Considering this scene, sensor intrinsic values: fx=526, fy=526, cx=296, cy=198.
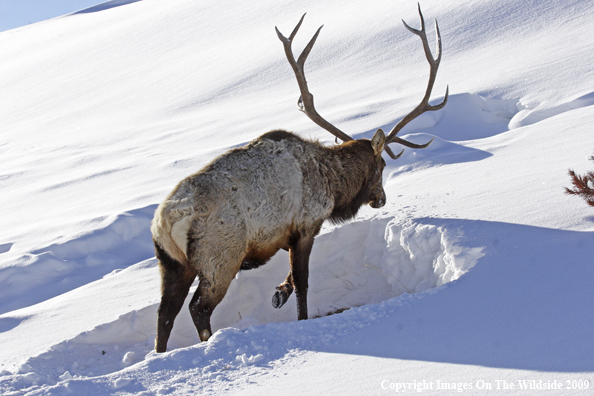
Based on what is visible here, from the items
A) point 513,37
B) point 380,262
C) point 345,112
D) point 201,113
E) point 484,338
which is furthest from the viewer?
point 201,113

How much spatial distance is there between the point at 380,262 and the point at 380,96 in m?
6.73

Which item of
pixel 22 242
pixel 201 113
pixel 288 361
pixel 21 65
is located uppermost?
pixel 21 65

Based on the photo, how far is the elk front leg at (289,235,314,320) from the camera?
441cm

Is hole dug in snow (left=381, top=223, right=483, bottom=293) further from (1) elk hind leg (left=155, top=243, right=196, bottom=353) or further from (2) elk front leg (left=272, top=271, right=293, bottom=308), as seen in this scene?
(1) elk hind leg (left=155, top=243, right=196, bottom=353)

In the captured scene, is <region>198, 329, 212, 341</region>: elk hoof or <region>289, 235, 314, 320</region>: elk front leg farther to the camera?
<region>289, 235, 314, 320</region>: elk front leg

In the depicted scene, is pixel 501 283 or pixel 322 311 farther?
pixel 322 311

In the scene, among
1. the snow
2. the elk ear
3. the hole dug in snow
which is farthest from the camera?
the elk ear

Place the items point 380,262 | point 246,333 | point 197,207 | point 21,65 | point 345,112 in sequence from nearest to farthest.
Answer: point 246,333
point 197,207
point 380,262
point 345,112
point 21,65

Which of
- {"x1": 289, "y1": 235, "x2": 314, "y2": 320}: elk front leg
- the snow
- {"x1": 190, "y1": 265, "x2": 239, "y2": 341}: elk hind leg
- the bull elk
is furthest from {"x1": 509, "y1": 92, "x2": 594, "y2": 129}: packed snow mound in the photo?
{"x1": 190, "y1": 265, "x2": 239, "y2": 341}: elk hind leg

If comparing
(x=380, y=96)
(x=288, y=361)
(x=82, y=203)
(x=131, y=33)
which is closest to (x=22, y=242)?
(x=82, y=203)

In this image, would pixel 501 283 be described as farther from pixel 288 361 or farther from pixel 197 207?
pixel 197 207

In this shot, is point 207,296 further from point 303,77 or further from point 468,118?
point 468,118

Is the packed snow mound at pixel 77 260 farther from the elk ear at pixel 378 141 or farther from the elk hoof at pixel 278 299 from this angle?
the elk ear at pixel 378 141

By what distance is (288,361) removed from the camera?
2.73 meters
